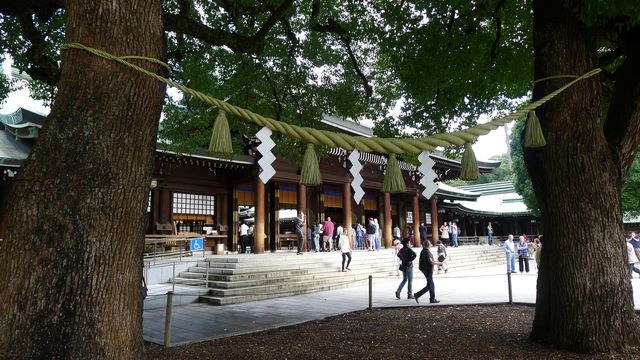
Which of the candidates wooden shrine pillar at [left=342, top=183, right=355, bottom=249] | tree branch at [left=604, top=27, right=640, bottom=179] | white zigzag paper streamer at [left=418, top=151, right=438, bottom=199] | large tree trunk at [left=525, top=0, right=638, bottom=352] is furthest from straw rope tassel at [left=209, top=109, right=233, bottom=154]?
wooden shrine pillar at [left=342, top=183, right=355, bottom=249]

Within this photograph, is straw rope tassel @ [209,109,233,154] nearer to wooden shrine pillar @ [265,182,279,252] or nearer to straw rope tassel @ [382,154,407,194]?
straw rope tassel @ [382,154,407,194]

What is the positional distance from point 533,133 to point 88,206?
147 inches

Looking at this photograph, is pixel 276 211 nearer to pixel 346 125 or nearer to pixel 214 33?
pixel 346 125

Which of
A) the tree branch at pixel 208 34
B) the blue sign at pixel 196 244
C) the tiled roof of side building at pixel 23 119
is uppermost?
the tiled roof of side building at pixel 23 119

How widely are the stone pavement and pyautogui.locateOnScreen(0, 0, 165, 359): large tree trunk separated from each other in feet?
10.9

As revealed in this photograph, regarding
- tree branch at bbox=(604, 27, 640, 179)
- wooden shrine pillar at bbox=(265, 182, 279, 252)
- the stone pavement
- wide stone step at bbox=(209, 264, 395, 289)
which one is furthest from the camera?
wooden shrine pillar at bbox=(265, 182, 279, 252)

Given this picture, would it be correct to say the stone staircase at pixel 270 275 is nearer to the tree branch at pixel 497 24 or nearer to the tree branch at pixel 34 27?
the tree branch at pixel 34 27

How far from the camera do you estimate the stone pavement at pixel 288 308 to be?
621 centimetres

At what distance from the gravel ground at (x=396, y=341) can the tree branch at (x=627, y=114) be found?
202 cm

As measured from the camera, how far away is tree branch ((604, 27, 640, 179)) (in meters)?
4.38

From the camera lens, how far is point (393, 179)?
3.51 meters

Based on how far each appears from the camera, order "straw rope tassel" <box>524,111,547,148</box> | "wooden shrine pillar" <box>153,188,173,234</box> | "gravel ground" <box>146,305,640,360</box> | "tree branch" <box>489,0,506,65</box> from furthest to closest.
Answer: "wooden shrine pillar" <box>153,188,173,234</box> → "tree branch" <box>489,0,506,65</box> → "gravel ground" <box>146,305,640,360</box> → "straw rope tassel" <box>524,111,547,148</box>

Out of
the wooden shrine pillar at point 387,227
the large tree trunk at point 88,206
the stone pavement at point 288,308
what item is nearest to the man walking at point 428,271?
the stone pavement at point 288,308

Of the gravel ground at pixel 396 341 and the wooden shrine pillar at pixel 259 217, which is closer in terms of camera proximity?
the gravel ground at pixel 396 341
